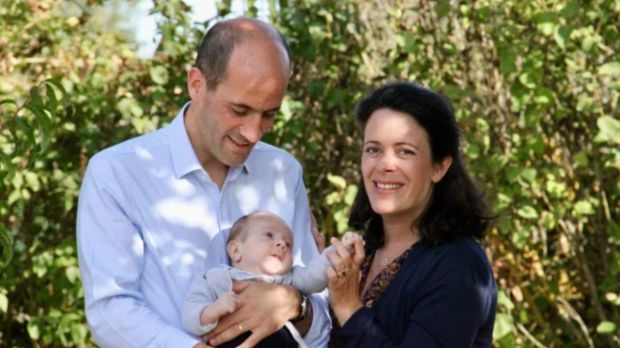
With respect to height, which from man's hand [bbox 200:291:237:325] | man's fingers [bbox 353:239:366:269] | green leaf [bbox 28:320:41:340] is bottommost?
green leaf [bbox 28:320:41:340]

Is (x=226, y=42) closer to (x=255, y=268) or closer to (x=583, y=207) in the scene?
(x=255, y=268)

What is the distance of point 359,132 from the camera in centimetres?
696

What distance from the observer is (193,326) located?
375 cm

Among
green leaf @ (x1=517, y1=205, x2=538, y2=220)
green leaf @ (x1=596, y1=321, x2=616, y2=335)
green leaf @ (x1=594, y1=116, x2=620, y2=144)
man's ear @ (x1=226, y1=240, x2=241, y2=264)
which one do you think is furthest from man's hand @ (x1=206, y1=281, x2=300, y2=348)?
green leaf @ (x1=596, y1=321, x2=616, y2=335)

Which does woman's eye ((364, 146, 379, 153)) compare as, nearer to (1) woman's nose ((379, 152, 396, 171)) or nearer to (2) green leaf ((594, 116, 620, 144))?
(1) woman's nose ((379, 152, 396, 171))

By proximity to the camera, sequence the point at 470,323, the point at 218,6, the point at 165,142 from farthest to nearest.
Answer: the point at 218,6 → the point at 165,142 → the point at 470,323

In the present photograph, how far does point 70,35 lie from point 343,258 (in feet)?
13.1

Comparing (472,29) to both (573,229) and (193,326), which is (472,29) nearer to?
(573,229)

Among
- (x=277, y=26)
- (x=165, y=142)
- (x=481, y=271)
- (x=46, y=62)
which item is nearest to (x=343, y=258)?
(x=481, y=271)

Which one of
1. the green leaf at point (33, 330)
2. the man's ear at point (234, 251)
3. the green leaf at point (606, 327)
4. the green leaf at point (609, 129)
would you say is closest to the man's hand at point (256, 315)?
the man's ear at point (234, 251)

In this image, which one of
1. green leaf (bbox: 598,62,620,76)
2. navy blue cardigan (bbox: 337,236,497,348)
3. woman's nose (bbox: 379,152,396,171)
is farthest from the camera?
green leaf (bbox: 598,62,620,76)

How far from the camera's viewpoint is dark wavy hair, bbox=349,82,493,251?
12.7 feet

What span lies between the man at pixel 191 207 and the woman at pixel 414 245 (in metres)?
0.19

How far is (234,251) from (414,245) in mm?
512
